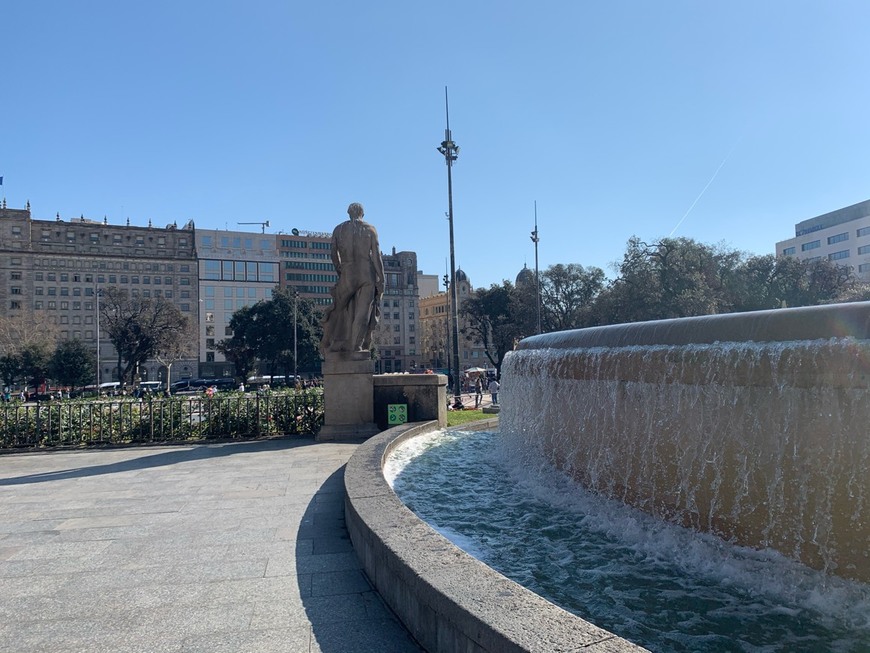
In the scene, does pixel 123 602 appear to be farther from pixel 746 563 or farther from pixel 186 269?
pixel 186 269

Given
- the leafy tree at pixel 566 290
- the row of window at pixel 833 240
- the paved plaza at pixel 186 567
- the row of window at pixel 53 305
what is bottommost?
the paved plaza at pixel 186 567

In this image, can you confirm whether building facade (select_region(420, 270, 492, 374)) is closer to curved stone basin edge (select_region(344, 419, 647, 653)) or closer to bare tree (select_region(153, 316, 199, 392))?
bare tree (select_region(153, 316, 199, 392))

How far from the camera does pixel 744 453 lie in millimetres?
4371

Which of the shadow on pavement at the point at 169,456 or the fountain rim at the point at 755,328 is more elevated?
the fountain rim at the point at 755,328

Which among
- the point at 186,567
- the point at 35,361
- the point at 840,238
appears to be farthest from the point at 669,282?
the point at 840,238

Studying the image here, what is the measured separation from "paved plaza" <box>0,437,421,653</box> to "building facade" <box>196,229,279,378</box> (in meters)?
96.7

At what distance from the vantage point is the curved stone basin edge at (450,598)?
7.23ft

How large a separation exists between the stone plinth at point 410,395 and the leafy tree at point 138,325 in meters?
46.3

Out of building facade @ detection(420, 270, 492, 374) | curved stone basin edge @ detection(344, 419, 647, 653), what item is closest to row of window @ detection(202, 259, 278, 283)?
building facade @ detection(420, 270, 492, 374)

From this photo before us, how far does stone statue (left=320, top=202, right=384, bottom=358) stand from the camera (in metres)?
10.9

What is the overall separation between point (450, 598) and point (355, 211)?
30.7ft

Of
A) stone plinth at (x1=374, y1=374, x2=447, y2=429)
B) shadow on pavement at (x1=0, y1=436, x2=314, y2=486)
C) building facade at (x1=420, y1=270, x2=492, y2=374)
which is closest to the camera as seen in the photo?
shadow on pavement at (x1=0, y1=436, x2=314, y2=486)

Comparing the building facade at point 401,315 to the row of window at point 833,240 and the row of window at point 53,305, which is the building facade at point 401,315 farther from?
the row of window at point 833,240

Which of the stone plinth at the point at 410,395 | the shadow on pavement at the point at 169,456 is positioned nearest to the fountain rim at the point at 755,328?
the stone plinth at the point at 410,395
